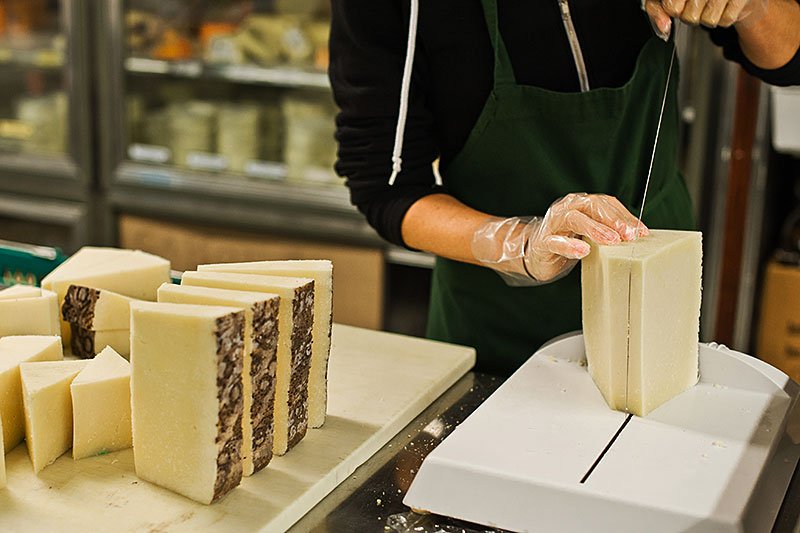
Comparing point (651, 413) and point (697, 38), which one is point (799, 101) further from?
point (651, 413)

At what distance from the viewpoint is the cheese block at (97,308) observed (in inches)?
60.2

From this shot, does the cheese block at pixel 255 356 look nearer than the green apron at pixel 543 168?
Yes

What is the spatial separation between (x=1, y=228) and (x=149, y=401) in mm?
2800

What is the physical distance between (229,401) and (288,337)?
0.14m

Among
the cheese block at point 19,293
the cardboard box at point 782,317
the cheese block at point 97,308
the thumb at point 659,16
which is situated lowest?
the cardboard box at point 782,317

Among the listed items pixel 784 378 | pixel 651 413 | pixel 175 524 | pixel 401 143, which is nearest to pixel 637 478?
pixel 651 413

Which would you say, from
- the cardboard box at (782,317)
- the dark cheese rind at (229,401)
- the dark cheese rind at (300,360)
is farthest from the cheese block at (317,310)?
the cardboard box at (782,317)

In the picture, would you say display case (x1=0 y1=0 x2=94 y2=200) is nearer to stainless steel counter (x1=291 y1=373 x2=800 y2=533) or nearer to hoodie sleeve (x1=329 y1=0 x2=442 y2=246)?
hoodie sleeve (x1=329 y1=0 x2=442 y2=246)

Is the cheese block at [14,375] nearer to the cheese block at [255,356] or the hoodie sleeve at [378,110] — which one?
the cheese block at [255,356]

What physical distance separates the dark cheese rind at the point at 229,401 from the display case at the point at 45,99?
2492 mm

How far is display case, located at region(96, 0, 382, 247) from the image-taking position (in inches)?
129

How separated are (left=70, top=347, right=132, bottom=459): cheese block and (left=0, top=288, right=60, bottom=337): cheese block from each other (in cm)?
20

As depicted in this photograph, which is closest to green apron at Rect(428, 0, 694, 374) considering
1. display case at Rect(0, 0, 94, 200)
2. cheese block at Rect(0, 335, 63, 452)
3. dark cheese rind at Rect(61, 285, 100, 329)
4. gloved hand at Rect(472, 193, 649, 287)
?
gloved hand at Rect(472, 193, 649, 287)

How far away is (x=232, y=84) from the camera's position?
3582 millimetres
